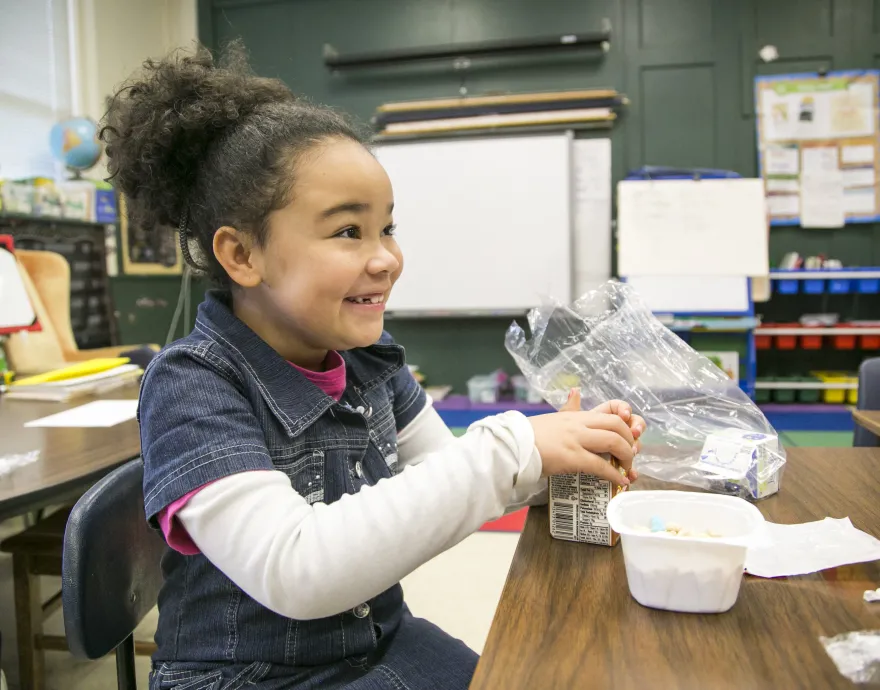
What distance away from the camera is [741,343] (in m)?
3.85

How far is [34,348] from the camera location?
8.64ft

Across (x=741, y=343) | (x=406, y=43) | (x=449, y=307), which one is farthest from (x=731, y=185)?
(x=406, y=43)

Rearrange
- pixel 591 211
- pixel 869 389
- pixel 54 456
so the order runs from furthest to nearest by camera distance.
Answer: pixel 591 211 → pixel 869 389 → pixel 54 456

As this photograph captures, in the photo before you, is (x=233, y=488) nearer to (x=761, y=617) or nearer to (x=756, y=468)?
(x=761, y=617)

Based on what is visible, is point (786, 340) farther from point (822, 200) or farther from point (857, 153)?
point (857, 153)

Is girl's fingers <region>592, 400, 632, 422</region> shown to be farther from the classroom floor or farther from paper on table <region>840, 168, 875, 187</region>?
paper on table <region>840, 168, 875, 187</region>

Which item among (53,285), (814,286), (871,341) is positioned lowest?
(871,341)

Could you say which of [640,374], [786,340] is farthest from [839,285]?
[640,374]

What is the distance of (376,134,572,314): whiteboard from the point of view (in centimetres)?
415

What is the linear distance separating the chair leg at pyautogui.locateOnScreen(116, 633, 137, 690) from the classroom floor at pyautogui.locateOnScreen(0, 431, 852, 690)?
0.75 meters

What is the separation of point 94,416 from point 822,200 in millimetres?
4087

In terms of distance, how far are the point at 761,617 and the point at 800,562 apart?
129 mm

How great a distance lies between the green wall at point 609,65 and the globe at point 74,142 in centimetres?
91

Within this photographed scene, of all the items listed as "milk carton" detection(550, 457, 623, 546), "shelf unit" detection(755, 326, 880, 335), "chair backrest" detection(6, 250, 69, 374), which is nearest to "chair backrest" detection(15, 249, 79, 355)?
"chair backrest" detection(6, 250, 69, 374)
